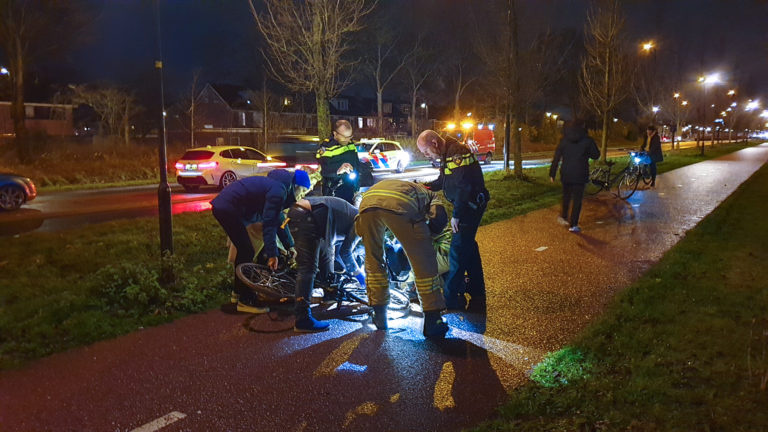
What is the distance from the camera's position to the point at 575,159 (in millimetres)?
9625

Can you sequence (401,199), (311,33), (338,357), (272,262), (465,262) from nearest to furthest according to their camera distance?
(338,357)
(401,199)
(272,262)
(465,262)
(311,33)

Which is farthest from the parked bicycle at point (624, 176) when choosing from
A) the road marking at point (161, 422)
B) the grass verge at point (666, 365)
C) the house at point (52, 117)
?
the house at point (52, 117)

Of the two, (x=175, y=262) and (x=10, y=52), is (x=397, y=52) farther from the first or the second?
(x=175, y=262)

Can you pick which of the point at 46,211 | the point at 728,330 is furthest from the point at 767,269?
the point at 46,211

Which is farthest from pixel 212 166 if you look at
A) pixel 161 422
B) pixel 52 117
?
pixel 52 117

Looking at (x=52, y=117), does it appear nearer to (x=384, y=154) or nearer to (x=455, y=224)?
(x=384, y=154)

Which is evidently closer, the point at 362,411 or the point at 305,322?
the point at 362,411

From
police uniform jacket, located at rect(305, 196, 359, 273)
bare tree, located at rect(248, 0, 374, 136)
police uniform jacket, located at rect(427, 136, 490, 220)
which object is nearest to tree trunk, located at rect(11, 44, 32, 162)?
bare tree, located at rect(248, 0, 374, 136)

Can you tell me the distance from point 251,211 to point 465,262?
2255 millimetres

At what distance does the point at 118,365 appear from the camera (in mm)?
4352

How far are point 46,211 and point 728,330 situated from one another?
14133mm

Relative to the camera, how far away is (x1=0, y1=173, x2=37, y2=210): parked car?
12984 mm

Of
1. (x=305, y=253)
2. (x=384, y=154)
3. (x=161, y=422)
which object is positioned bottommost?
(x=161, y=422)

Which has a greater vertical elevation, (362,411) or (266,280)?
(266,280)
